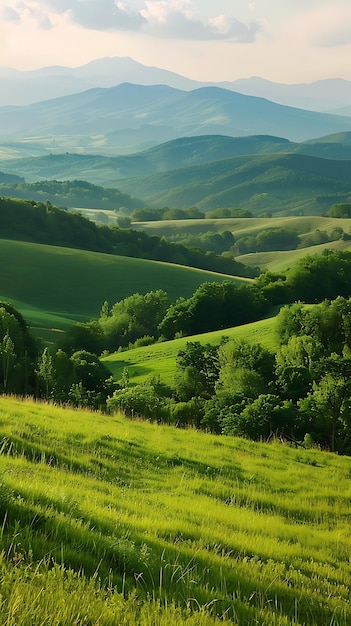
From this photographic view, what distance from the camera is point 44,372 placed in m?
42.9

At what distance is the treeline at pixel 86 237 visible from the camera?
162 m

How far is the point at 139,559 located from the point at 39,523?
106cm

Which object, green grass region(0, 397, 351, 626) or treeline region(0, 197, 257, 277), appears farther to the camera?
treeline region(0, 197, 257, 277)

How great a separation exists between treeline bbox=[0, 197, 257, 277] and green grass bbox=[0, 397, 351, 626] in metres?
148

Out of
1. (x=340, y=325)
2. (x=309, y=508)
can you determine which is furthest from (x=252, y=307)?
(x=309, y=508)

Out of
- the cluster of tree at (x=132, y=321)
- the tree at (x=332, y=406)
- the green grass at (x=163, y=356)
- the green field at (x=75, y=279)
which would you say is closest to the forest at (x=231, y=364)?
the tree at (x=332, y=406)

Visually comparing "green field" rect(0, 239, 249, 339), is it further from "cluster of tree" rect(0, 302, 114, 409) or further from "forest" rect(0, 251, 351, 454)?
"cluster of tree" rect(0, 302, 114, 409)

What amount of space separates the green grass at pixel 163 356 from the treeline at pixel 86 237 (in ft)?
315

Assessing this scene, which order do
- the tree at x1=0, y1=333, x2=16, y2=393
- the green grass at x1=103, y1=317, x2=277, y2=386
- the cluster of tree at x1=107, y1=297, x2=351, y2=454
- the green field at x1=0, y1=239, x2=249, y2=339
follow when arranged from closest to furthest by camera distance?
the cluster of tree at x1=107, y1=297, x2=351, y2=454 < the tree at x1=0, y1=333, x2=16, y2=393 < the green grass at x1=103, y1=317, x2=277, y2=386 < the green field at x1=0, y1=239, x2=249, y2=339

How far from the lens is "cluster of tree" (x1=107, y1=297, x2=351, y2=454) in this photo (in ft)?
100

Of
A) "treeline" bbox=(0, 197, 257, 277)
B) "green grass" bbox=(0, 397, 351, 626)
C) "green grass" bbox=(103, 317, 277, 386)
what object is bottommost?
"green grass" bbox=(103, 317, 277, 386)

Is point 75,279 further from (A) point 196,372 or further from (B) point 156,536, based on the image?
(B) point 156,536

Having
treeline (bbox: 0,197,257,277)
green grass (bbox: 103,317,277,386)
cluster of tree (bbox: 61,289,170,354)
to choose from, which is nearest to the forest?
cluster of tree (bbox: 61,289,170,354)

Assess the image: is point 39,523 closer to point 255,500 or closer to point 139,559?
point 139,559
